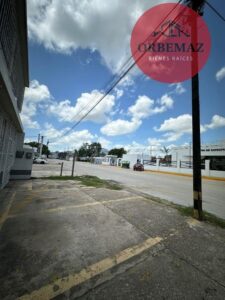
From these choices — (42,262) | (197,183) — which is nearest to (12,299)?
(42,262)

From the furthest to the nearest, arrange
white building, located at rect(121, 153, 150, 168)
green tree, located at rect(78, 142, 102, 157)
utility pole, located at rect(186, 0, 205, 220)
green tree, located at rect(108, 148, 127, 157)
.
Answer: green tree, located at rect(108, 148, 127, 157)
green tree, located at rect(78, 142, 102, 157)
white building, located at rect(121, 153, 150, 168)
utility pole, located at rect(186, 0, 205, 220)

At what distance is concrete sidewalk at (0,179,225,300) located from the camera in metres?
2.01

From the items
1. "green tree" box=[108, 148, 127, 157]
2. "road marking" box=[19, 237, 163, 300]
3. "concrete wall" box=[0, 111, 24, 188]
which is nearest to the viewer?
"road marking" box=[19, 237, 163, 300]

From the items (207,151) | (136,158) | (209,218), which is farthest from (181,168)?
(209,218)

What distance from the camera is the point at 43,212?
4.59 metres

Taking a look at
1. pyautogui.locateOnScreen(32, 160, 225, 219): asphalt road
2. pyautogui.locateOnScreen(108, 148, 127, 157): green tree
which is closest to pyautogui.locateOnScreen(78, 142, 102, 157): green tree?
pyautogui.locateOnScreen(108, 148, 127, 157): green tree

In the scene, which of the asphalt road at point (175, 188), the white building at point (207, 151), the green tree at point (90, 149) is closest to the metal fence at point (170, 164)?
the white building at point (207, 151)

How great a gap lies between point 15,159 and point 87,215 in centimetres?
802

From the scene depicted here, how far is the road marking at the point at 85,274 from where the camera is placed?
1.89 m

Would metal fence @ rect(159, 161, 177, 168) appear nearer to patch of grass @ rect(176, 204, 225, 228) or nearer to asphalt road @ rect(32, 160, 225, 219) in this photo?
asphalt road @ rect(32, 160, 225, 219)

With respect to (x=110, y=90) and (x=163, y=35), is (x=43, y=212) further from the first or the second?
(x=163, y=35)

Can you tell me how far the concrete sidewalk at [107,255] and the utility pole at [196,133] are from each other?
0.62m

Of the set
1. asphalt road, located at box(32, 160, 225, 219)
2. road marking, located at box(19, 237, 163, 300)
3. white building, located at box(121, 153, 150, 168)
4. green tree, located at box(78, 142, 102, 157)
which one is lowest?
road marking, located at box(19, 237, 163, 300)

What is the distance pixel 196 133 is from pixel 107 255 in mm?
3884
